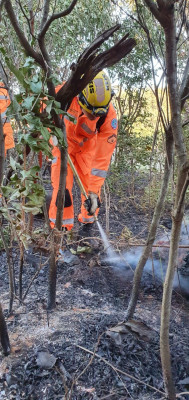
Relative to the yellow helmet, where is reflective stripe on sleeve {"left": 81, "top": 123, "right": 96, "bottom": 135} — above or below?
below

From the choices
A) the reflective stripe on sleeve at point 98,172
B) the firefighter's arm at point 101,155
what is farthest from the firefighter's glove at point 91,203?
the reflective stripe on sleeve at point 98,172

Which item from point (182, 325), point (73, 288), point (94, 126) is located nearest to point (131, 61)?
point (94, 126)

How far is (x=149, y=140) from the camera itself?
5.30 metres

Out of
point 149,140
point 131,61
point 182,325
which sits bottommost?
point 182,325

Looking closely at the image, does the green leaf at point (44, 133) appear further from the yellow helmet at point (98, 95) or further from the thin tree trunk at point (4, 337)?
the yellow helmet at point (98, 95)

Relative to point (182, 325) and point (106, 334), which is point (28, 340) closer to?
point (106, 334)

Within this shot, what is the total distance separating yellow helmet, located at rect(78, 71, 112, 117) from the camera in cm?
313

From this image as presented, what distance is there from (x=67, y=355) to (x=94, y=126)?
231cm

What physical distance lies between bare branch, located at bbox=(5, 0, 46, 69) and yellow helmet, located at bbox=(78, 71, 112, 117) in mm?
1455

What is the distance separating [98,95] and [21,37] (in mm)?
1614

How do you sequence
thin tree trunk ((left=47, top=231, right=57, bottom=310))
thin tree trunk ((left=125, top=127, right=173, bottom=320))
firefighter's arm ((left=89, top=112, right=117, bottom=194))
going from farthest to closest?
firefighter's arm ((left=89, top=112, right=117, bottom=194)) < thin tree trunk ((left=47, top=231, right=57, bottom=310)) < thin tree trunk ((left=125, top=127, right=173, bottom=320))

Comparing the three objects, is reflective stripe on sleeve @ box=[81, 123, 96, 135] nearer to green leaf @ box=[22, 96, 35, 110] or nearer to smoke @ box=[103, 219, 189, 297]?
smoke @ box=[103, 219, 189, 297]

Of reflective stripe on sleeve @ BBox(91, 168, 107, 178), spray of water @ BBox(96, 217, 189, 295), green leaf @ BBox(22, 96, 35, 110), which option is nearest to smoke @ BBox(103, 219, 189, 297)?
spray of water @ BBox(96, 217, 189, 295)

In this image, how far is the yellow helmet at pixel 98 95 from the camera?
313cm
